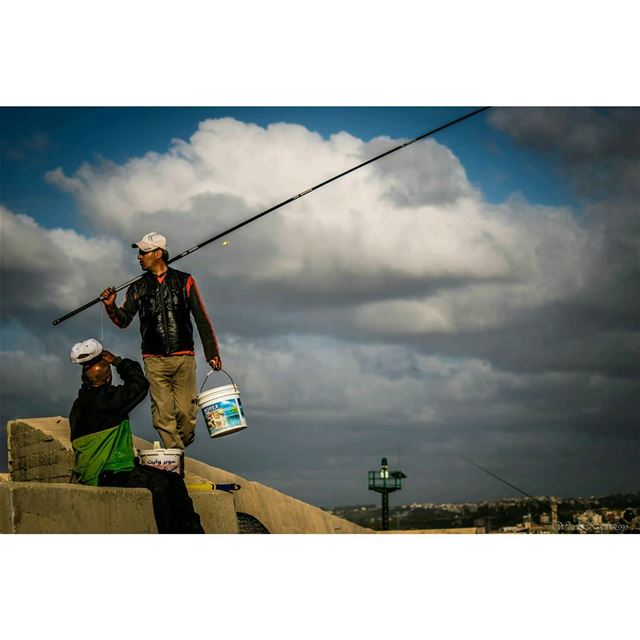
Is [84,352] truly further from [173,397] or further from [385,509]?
[385,509]

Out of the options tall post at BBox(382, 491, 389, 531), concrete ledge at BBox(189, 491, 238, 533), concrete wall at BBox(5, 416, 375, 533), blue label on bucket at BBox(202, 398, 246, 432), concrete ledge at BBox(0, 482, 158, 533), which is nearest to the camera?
concrete ledge at BBox(0, 482, 158, 533)

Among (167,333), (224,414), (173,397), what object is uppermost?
(167,333)

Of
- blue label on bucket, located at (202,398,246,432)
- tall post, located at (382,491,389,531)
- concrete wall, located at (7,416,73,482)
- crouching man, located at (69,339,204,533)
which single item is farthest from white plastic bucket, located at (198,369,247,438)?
tall post, located at (382,491,389,531)

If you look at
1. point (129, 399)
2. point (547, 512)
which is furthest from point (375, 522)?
point (129, 399)

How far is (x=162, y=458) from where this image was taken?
9.09 metres

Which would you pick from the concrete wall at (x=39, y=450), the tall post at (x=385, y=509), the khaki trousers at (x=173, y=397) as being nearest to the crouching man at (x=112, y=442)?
the khaki trousers at (x=173, y=397)

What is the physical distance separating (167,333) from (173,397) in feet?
1.84

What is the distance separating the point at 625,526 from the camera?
10.1 meters

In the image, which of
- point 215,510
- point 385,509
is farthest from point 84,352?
point 385,509

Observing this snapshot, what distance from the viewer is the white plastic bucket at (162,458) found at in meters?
9.05

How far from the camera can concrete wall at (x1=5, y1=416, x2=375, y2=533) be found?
9.66 meters

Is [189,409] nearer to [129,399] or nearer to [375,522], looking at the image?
[129,399]

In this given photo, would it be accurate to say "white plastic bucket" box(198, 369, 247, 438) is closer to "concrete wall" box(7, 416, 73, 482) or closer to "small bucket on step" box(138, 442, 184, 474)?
"small bucket on step" box(138, 442, 184, 474)

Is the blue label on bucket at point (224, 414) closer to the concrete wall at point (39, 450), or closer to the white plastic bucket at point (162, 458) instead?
the white plastic bucket at point (162, 458)
